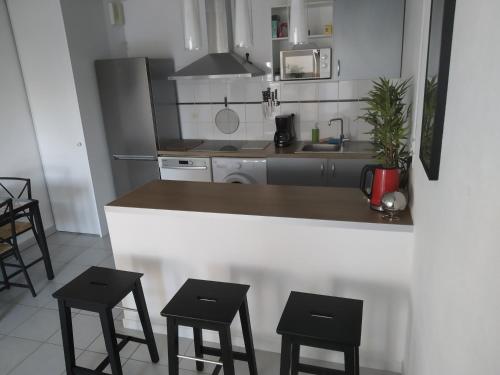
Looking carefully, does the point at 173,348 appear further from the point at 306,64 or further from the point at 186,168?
the point at 306,64

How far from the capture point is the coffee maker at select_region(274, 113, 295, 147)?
3.87m

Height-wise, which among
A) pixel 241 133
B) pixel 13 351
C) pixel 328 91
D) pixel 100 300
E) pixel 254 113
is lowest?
pixel 13 351

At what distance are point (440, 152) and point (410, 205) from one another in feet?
2.97

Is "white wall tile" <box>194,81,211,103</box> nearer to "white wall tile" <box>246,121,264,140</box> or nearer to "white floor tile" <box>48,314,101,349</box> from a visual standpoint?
"white wall tile" <box>246,121,264,140</box>

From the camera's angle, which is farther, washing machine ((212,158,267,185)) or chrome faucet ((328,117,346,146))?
chrome faucet ((328,117,346,146))

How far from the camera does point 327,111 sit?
392cm

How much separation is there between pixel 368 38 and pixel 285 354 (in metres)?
2.63

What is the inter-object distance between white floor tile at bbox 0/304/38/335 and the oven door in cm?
288

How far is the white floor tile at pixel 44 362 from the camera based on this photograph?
228 cm

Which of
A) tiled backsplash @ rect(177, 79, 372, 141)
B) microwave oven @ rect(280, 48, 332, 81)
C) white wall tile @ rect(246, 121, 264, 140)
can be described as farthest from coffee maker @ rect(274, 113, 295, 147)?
microwave oven @ rect(280, 48, 332, 81)

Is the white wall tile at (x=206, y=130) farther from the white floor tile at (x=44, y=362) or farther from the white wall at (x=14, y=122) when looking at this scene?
the white floor tile at (x=44, y=362)

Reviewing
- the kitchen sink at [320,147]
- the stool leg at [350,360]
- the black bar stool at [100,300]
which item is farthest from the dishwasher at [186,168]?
the stool leg at [350,360]

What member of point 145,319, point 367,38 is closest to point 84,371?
point 145,319

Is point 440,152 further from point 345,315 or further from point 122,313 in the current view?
point 122,313
